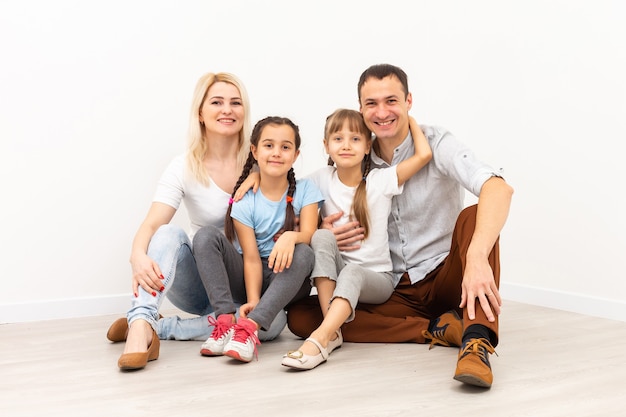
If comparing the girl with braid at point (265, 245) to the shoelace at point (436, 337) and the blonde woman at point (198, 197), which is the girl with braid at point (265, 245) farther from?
the shoelace at point (436, 337)

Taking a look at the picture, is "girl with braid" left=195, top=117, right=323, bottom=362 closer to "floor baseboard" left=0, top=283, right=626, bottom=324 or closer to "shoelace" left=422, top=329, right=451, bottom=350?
"shoelace" left=422, top=329, right=451, bottom=350

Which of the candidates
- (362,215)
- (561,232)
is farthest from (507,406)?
(561,232)

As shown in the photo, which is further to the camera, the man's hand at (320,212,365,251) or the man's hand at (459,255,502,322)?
the man's hand at (320,212,365,251)

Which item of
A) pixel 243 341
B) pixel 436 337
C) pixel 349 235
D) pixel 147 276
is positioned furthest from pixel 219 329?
pixel 436 337

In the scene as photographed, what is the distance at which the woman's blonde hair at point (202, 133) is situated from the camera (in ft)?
7.49

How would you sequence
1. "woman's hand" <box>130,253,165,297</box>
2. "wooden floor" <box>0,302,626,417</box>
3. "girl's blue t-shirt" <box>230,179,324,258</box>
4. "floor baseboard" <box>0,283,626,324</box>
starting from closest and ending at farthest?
"wooden floor" <box>0,302,626,417</box> < "woman's hand" <box>130,253,165,297</box> < "girl's blue t-shirt" <box>230,179,324,258</box> < "floor baseboard" <box>0,283,626,324</box>

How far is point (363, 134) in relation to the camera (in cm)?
225

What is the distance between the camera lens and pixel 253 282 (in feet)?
6.97

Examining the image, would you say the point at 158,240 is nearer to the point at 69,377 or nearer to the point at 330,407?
the point at 69,377

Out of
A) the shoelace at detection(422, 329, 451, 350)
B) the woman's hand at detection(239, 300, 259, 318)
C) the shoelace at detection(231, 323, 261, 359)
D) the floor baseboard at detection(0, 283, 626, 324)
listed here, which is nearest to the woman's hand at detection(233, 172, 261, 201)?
the woman's hand at detection(239, 300, 259, 318)

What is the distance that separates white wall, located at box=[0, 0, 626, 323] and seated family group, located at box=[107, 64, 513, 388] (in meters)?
0.67

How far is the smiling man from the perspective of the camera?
6.87 feet

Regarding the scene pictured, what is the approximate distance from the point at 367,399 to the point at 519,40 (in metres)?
2.07

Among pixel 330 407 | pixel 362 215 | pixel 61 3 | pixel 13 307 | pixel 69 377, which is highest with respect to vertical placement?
pixel 61 3
